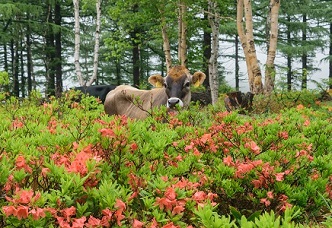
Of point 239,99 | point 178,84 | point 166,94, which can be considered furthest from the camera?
point 239,99

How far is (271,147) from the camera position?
380cm

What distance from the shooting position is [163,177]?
7.57 feet

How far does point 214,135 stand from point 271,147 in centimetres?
54

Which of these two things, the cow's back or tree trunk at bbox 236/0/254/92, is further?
tree trunk at bbox 236/0/254/92

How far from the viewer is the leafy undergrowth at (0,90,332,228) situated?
1.98m

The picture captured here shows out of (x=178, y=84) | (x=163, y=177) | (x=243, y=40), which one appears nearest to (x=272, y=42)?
(x=243, y=40)

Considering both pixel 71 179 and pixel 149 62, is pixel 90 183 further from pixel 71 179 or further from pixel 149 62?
pixel 149 62

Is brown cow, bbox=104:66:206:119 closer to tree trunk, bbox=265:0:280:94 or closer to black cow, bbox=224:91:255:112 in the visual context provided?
black cow, bbox=224:91:255:112

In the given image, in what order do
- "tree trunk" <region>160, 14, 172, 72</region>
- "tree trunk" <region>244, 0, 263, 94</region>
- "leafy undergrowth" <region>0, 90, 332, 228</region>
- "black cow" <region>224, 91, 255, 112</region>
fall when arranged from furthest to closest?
"tree trunk" <region>160, 14, 172, 72</region> < "tree trunk" <region>244, 0, 263, 94</region> < "black cow" <region>224, 91, 255, 112</region> < "leafy undergrowth" <region>0, 90, 332, 228</region>

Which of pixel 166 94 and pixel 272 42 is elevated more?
pixel 272 42

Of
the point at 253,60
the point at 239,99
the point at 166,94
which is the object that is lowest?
the point at 239,99

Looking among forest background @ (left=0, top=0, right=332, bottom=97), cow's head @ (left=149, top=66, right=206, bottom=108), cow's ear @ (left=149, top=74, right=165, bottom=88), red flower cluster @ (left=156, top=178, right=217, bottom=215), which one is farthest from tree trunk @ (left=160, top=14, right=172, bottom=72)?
red flower cluster @ (left=156, top=178, right=217, bottom=215)

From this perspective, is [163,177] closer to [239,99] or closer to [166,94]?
[166,94]

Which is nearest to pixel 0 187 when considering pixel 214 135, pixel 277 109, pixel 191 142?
pixel 191 142
